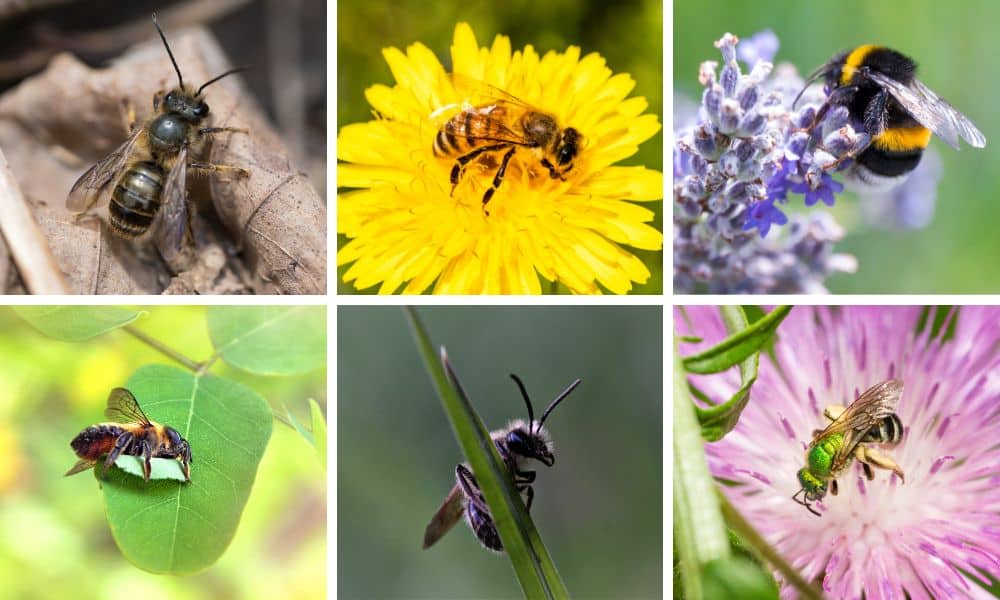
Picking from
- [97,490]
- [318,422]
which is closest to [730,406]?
[318,422]

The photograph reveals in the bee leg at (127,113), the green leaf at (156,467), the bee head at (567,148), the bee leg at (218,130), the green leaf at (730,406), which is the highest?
the bee leg at (127,113)

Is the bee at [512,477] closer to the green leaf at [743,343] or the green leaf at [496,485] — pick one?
the green leaf at [496,485]

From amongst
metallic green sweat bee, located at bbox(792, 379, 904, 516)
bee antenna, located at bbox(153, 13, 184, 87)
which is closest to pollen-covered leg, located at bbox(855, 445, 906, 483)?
metallic green sweat bee, located at bbox(792, 379, 904, 516)

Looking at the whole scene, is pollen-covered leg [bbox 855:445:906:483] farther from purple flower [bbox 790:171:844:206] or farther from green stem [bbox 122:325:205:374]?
green stem [bbox 122:325:205:374]

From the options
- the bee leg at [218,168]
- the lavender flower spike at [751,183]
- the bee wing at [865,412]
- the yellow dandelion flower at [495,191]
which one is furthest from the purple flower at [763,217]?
the bee leg at [218,168]

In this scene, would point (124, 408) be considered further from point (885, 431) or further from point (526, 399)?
point (885, 431)

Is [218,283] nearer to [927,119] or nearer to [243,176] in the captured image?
[243,176]
